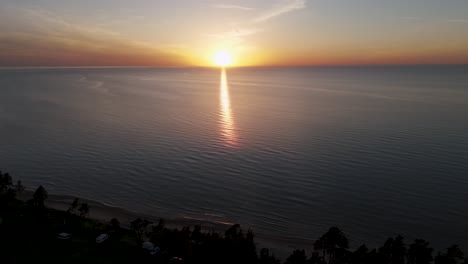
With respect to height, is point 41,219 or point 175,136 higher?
point 175,136

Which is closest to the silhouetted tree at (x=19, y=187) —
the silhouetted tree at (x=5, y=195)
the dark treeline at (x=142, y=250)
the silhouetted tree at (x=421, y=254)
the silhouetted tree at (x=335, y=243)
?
the silhouetted tree at (x=5, y=195)

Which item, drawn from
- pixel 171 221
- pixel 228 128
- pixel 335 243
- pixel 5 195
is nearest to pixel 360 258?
pixel 335 243

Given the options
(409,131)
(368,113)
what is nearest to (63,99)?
(368,113)

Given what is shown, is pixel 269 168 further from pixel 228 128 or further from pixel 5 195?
pixel 5 195

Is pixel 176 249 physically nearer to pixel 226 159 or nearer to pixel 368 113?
pixel 226 159

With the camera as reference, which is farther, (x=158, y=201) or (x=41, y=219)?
(x=158, y=201)

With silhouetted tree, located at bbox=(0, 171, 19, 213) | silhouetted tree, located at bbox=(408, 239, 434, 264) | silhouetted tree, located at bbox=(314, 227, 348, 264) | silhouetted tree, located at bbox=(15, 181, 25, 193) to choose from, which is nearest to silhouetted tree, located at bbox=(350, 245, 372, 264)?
silhouetted tree, located at bbox=(314, 227, 348, 264)

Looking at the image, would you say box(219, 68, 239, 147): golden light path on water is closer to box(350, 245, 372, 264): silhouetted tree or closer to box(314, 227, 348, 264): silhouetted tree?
box(314, 227, 348, 264): silhouetted tree
